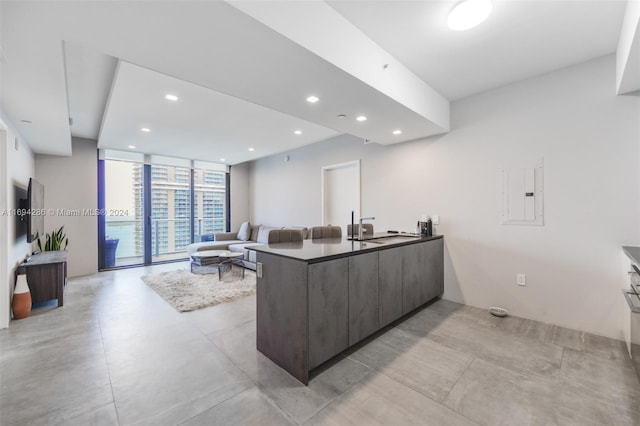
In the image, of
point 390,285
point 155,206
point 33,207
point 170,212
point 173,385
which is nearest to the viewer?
point 173,385

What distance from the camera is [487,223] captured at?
10.6 ft

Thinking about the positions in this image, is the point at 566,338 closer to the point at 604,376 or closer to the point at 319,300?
the point at 604,376

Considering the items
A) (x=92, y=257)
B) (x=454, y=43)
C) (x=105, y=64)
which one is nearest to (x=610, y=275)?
(x=454, y=43)

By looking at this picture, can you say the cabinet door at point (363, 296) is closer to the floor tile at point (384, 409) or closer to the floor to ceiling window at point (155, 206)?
the floor tile at point (384, 409)

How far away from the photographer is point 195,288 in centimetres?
412

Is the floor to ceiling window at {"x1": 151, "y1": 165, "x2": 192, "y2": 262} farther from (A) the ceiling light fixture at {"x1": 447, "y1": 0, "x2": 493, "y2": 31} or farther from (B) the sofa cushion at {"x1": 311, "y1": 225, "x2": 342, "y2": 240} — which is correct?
(A) the ceiling light fixture at {"x1": 447, "y1": 0, "x2": 493, "y2": 31}

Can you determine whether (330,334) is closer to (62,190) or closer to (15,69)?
(15,69)

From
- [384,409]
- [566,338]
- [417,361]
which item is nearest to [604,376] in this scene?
[566,338]

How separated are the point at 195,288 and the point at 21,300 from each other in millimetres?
1876

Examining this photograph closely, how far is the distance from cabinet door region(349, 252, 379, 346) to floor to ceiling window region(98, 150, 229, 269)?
582cm

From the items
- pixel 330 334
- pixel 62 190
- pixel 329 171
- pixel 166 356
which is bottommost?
pixel 166 356

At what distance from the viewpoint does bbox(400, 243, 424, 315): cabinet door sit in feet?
9.30

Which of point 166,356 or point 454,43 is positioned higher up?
point 454,43

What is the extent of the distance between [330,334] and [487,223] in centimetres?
250
